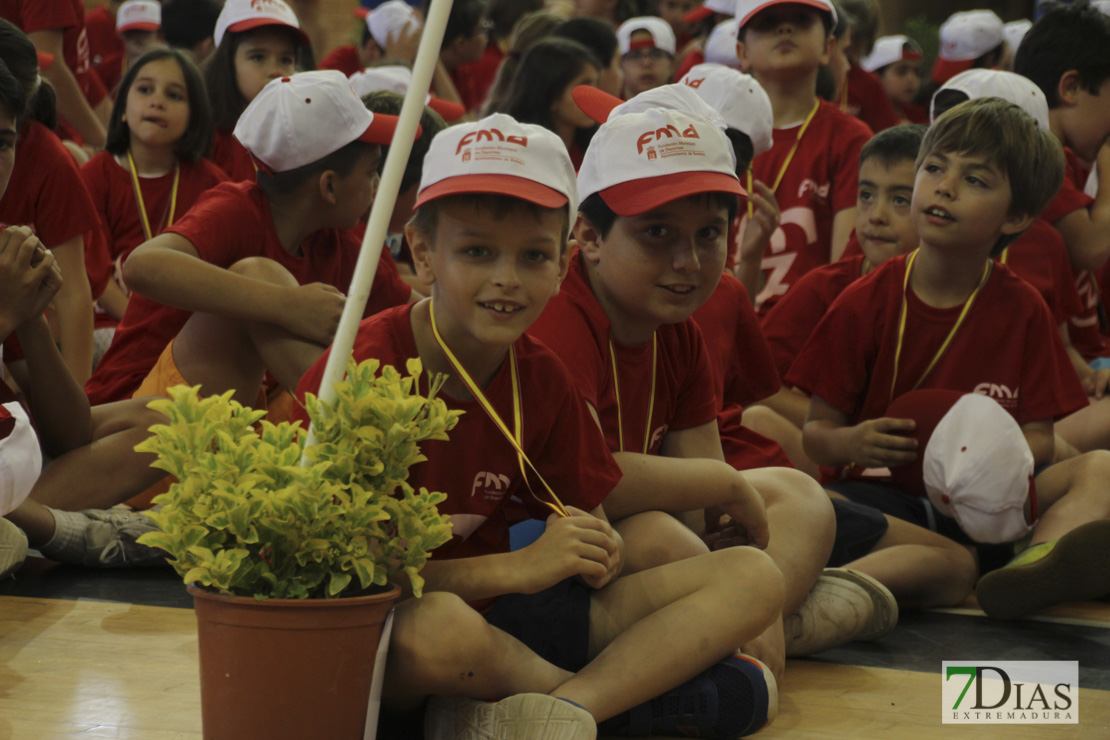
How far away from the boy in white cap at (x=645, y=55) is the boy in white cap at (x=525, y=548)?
3612mm

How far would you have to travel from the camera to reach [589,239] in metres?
1.88

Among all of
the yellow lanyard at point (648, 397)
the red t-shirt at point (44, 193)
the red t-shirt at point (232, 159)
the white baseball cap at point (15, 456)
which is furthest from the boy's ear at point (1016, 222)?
the red t-shirt at point (232, 159)

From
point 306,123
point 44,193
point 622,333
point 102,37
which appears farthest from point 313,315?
point 102,37

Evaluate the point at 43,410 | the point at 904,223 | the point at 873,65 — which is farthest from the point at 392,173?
the point at 873,65

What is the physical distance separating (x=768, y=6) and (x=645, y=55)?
1.56 meters

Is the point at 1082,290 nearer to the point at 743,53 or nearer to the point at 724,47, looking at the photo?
the point at 743,53

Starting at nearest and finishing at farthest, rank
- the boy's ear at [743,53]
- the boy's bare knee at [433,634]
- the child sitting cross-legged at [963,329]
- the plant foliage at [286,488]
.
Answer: the plant foliage at [286,488] < the boy's bare knee at [433,634] < the child sitting cross-legged at [963,329] < the boy's ear at [743,53]

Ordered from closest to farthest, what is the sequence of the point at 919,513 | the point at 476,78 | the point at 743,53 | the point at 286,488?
the point at 286,488, the point at 919,513, the point at 743,53, the point at 476,78

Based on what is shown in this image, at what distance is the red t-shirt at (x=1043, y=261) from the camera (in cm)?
296

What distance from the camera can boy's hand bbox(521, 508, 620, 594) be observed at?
56.0 inches

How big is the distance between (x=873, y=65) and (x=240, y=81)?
3.48 m

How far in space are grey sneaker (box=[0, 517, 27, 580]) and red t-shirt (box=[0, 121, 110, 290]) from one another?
97 centimetres

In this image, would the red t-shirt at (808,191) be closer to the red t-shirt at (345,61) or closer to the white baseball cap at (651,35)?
the white baseball cap at (651,35)

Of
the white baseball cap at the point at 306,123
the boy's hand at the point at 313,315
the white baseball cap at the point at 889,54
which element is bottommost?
the boy's hand at the point at 313,315
